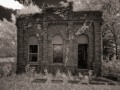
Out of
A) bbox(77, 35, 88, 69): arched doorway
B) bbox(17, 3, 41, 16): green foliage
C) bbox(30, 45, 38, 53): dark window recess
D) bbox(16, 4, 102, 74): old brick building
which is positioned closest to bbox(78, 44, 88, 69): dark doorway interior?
bbox(77, 35, 88, 69): arched doorway

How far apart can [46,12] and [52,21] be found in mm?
1101

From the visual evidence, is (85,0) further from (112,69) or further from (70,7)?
(112,69)

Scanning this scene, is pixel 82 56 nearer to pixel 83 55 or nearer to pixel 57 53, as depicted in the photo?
pixel 83 55

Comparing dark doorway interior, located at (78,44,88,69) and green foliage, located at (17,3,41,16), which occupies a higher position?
green foliage, located at (17,3,41,16)

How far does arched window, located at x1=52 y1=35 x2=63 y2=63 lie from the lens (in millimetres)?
17078

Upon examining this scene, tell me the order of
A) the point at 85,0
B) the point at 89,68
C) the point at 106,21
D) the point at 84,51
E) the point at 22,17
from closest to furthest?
the point at 89,68, the point at 22,17, the point at 84,51, the point at 106,21, the point at 85,0

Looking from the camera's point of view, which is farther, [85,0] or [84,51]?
[85,0]

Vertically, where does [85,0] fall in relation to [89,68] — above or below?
above

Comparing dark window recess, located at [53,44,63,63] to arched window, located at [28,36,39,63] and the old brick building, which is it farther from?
arched window, located at [28,36,39,63]

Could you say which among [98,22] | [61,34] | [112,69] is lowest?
[112,69]

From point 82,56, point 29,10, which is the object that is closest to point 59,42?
point 82,56

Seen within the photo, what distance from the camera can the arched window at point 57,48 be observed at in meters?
17.1

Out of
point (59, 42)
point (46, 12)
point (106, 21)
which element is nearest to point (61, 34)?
point (59, 42)

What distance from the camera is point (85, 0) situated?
86.9ft
